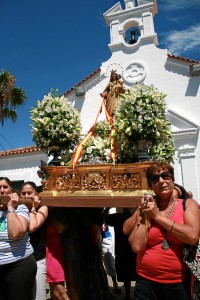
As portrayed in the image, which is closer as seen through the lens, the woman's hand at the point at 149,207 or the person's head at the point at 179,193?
the woman's hand at the point at 149,207

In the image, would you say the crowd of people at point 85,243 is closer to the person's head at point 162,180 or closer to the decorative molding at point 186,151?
the person's head at point 162,180

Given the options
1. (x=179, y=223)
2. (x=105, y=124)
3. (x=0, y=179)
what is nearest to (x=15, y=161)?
(x=105, y=124)

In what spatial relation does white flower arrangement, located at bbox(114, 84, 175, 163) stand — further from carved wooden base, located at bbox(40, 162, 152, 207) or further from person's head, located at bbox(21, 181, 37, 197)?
person's head, located at bbox(21, 181, 37, 197)

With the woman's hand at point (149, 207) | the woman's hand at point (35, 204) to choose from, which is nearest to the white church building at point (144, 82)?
the woman's hand at point (35, 204)

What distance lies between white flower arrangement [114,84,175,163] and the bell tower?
7749 millimetres

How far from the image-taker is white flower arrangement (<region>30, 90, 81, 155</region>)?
335 cm

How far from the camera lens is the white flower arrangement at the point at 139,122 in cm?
286

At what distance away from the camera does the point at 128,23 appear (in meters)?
10.4

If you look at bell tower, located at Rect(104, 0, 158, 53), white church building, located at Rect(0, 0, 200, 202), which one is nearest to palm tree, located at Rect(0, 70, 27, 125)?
white church building, located at Rect(0, 0, 200, 202)

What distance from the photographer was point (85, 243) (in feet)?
12.3

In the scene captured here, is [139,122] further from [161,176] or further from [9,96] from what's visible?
[9,96]

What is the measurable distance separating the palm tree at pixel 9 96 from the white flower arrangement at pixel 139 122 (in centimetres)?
905

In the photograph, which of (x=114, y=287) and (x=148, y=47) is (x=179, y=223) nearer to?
(x=114, y=287)

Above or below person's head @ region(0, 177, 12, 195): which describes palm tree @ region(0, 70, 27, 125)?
above
